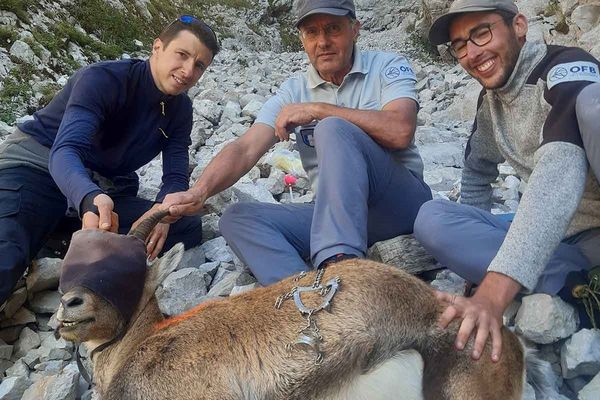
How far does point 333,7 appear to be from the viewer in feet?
17.1

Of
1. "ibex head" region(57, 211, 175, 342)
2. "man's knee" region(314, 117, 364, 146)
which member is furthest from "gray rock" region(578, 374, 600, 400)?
"ibex head" region(57, 211, 175, 342)

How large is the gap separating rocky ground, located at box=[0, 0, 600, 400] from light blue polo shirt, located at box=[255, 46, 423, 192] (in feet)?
3.70

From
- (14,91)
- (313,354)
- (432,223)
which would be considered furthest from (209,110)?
(313,354)

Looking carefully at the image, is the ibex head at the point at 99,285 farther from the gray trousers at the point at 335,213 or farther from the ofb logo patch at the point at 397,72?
the ofb logo patch at the point at 397,72

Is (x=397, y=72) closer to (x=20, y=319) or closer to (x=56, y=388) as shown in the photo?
(x=56, y=388)

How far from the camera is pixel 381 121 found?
4.93 metres

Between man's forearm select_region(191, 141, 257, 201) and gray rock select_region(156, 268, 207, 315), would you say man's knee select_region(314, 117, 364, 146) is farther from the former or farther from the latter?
gray rock select_region(156, 268, 207, 315)


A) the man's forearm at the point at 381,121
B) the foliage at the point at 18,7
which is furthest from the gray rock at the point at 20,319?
the foliage at the point at 18,7

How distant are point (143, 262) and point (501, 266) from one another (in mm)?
2098

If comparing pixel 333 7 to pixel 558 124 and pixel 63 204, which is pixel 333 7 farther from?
pixel 63 204

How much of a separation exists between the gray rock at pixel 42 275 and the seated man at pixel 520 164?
327 cm

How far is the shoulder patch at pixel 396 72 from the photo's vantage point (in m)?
5.43

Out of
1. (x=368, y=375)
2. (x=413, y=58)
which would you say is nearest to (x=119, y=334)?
(x=368, y=375)

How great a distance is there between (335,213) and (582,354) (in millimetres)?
1812
